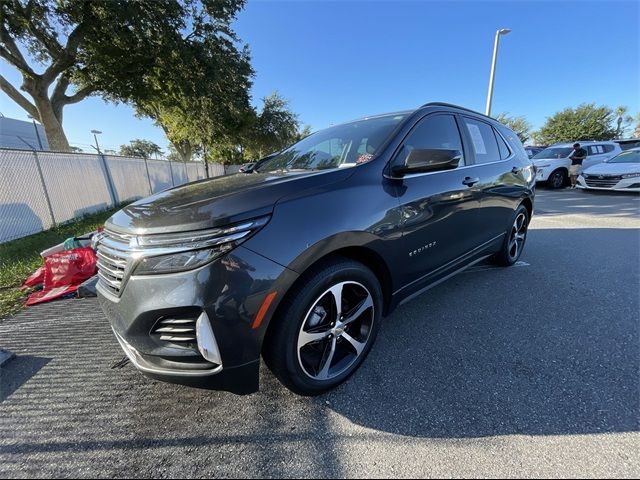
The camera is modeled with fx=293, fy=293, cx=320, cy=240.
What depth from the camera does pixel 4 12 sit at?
9.85m

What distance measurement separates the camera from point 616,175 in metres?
9.16

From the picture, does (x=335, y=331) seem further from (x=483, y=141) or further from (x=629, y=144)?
(x=629, y=144)

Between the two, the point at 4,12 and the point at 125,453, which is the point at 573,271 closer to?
the point at 125,453

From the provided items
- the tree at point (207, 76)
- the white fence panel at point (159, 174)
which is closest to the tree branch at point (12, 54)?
the tree at point (207, 76)

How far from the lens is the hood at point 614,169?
900 centimetres

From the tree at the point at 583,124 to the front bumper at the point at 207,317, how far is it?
48772mm

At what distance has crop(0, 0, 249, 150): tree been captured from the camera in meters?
10.2

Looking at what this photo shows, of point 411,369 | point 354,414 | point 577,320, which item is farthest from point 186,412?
point 577,320

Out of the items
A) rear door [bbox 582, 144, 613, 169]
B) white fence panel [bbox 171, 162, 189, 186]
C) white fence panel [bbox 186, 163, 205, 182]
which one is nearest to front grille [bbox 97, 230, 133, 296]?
rear door [bbox 582, 144, 613, 169]

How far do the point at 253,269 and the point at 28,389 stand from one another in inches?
78.7

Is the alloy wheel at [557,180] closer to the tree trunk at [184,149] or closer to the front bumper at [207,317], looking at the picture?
the front bumper at [207,317]

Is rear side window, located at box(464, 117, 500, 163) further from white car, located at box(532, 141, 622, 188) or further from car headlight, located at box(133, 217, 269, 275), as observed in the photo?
white car, located at box(532, 141, 622, 188)

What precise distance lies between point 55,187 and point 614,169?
54.1ft

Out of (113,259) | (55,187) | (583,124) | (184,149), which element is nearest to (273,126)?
(184,149)
